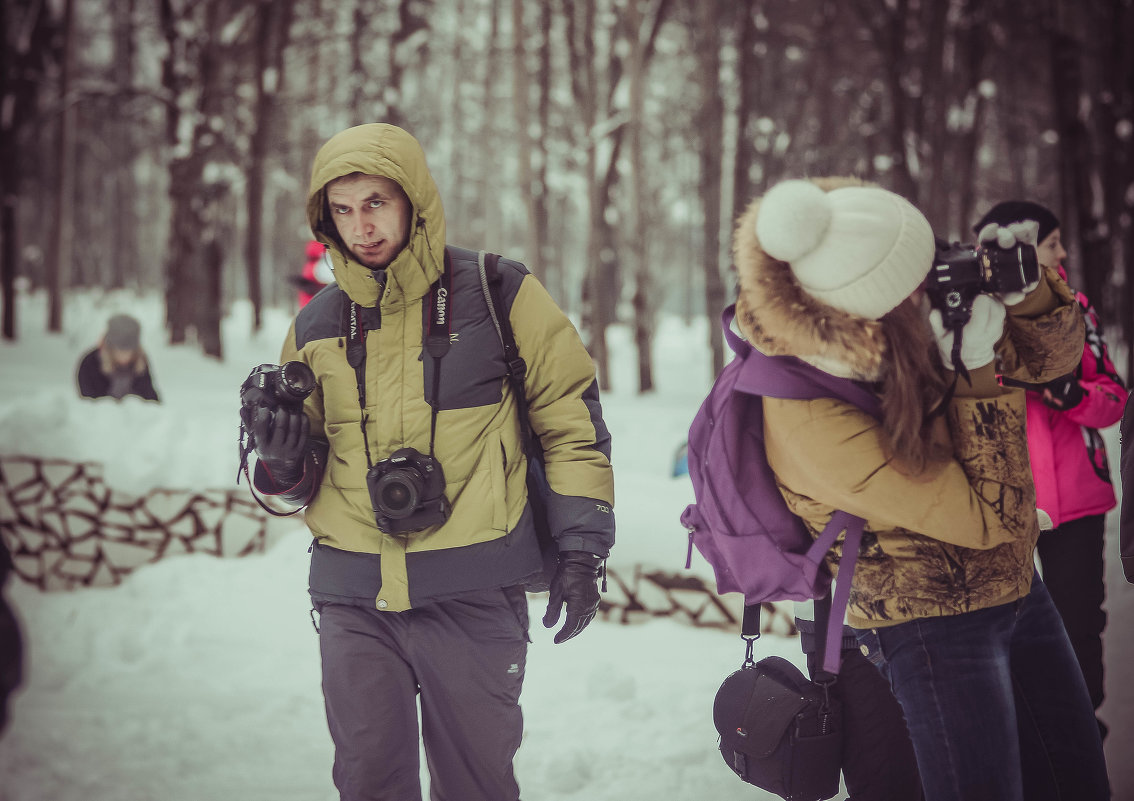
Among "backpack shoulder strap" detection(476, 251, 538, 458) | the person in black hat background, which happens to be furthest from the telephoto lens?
the person in black hat background

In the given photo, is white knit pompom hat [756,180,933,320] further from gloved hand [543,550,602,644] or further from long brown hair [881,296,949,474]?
gloved hand [543,550,602,644]

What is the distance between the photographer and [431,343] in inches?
92.4

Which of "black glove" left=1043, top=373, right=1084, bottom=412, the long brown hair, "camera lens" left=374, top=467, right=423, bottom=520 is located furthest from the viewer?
"black glove" left=1043, top=373, right=1084, bottom=412

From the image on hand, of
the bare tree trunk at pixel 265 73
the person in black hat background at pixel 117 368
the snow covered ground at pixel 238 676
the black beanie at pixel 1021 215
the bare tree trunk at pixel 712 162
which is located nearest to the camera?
the black beanie at pixel 1021 215

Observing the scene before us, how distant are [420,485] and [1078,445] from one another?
2.36 meters

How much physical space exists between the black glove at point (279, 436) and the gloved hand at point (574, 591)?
2.41 feet

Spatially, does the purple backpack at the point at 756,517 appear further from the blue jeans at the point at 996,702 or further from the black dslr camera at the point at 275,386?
the black dslr camera at the point at 275,386

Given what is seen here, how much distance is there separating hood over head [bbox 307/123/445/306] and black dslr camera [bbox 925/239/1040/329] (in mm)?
1239

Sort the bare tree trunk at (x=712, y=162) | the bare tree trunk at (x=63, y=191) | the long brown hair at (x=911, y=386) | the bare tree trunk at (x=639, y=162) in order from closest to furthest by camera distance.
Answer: the long brown hair at (x=911, y=386) < the bare tree trunk at (x=712, y=162) < the bare tree trunk at (x=639, y=162) < the bare tree trunk at (x=63, y=191)

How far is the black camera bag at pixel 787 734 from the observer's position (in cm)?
220

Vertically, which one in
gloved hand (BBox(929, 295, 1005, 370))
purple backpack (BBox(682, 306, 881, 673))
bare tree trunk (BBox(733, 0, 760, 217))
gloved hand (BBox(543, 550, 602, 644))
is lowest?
gloved hand (BBox(543, 550, 602, 644))

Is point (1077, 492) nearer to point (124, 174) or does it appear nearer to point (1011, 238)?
point (1011, 238)

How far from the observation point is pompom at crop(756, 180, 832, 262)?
1.89 m

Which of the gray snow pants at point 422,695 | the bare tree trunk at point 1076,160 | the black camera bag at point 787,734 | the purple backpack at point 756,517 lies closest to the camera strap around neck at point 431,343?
the gray snow pants at point 422,695
